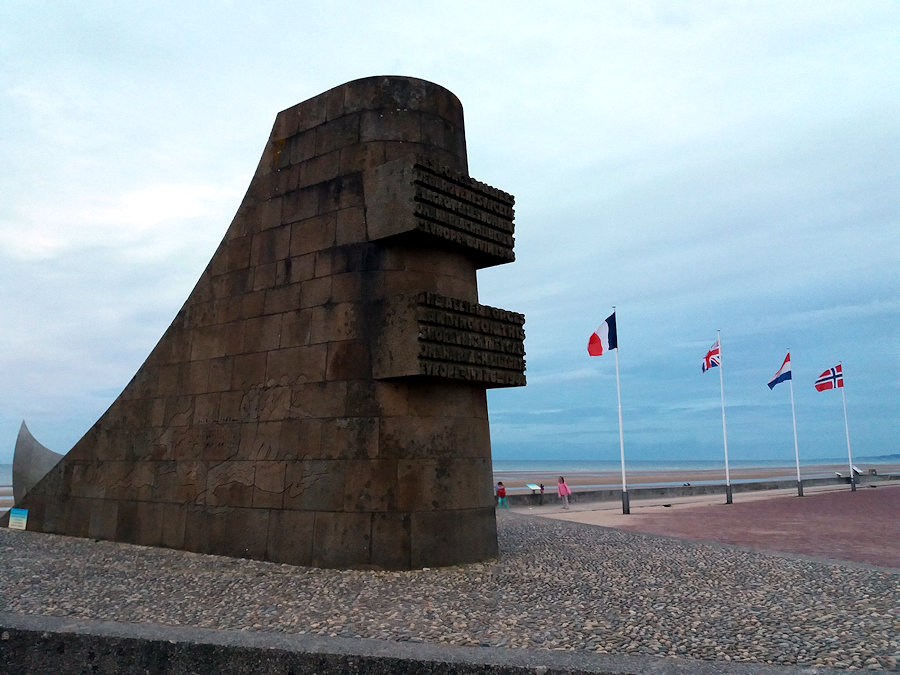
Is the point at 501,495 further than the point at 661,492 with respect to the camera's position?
No

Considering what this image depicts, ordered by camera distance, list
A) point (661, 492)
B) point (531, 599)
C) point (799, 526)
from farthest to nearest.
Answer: point (661, 492) < point (799, 526) < point (531, 599)

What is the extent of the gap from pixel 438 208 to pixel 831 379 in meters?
32.4

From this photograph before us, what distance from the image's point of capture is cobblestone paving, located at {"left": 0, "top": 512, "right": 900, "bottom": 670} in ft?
18.2

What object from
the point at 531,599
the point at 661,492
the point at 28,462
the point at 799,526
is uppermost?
the point at 28,462

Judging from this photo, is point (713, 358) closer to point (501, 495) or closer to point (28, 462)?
point (501, 495)

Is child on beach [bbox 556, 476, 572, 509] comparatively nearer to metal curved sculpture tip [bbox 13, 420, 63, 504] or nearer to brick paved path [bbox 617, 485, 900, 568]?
brick paved path [bbox 617, 485, 900, 568]

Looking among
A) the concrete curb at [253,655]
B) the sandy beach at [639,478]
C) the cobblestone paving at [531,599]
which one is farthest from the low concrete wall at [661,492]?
the concrete curb at [253,655]

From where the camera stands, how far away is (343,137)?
10.2 meters

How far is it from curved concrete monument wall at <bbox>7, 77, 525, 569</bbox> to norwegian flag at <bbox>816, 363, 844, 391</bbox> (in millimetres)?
30056

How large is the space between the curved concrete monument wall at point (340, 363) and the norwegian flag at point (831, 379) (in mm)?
30056

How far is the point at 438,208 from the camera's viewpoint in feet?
31.0

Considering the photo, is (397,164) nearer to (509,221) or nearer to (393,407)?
(509,221)

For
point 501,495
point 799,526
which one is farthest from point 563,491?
point 799,526

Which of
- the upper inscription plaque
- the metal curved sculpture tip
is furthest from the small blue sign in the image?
the upper inscription plaque
